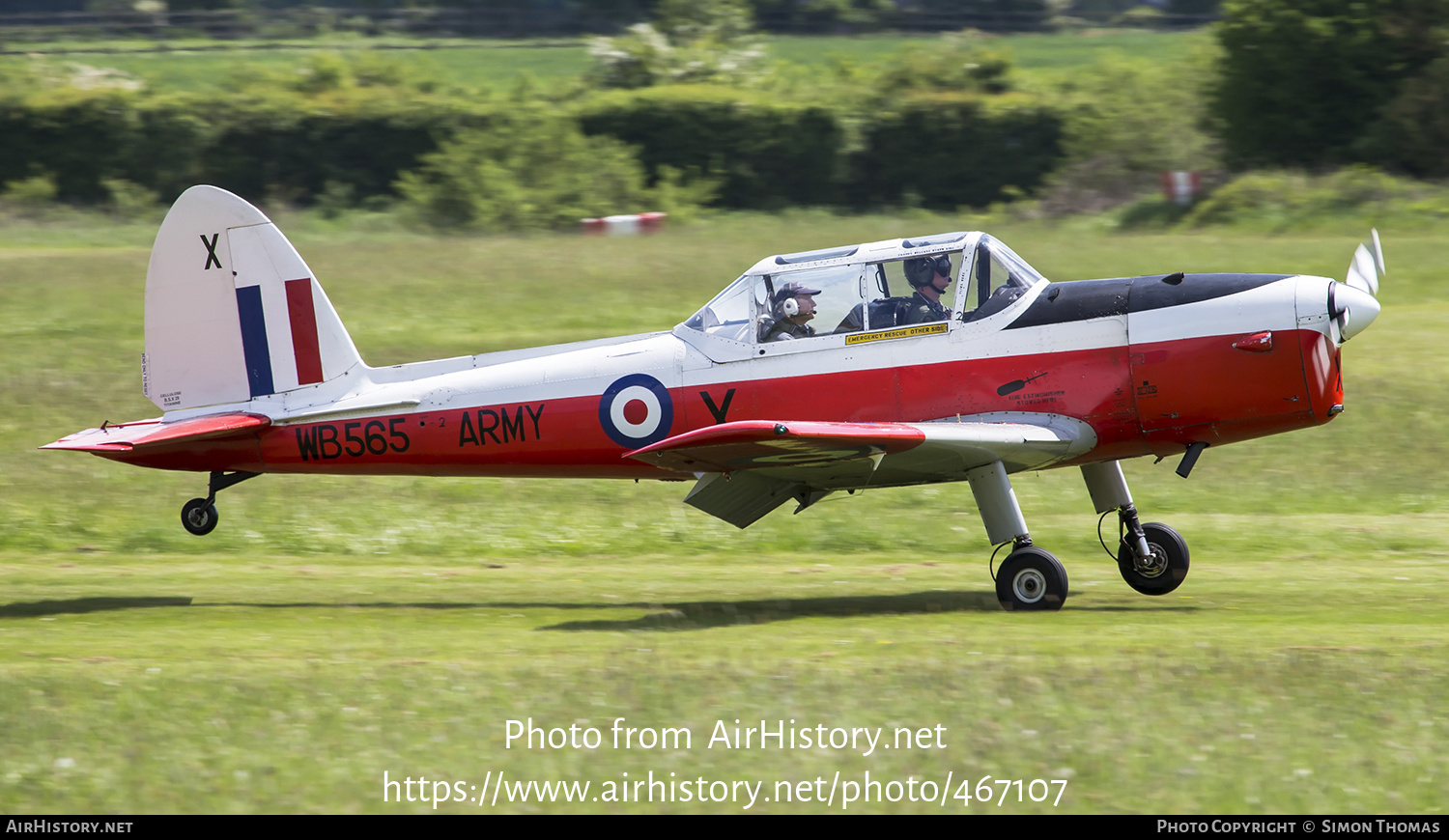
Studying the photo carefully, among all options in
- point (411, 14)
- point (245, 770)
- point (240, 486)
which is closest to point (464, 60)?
point (411, 14)

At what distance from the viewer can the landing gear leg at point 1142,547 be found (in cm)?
1044

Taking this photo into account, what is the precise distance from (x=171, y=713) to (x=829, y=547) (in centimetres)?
696

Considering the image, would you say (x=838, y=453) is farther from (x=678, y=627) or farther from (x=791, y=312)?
(x=678, y=627)

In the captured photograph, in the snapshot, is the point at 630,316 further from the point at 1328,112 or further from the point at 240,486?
the point at 1328,112

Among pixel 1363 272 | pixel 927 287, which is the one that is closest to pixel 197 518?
pixel 927 287

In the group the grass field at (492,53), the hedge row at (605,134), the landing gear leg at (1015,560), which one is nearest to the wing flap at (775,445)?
the landing gear leg at (1015,560)

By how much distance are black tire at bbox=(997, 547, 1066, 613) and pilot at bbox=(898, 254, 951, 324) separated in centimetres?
178

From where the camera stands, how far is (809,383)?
33.9ft

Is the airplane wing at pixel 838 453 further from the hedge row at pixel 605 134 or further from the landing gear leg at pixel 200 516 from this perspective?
the hedge row at pixel 605 134

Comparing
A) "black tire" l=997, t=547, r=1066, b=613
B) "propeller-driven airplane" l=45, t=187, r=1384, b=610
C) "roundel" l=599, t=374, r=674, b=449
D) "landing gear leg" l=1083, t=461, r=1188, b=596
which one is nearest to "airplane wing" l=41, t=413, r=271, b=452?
"propeller-driven airplane" l=45, t=187, r=1384, b=610

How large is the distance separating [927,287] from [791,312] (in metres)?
0.99

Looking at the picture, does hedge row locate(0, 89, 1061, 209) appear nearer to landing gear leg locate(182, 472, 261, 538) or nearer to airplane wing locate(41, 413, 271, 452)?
airplane wing locate(41, 413, 271, 452)

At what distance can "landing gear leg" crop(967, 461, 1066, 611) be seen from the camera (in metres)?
9.70

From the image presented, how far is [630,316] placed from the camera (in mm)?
20547
